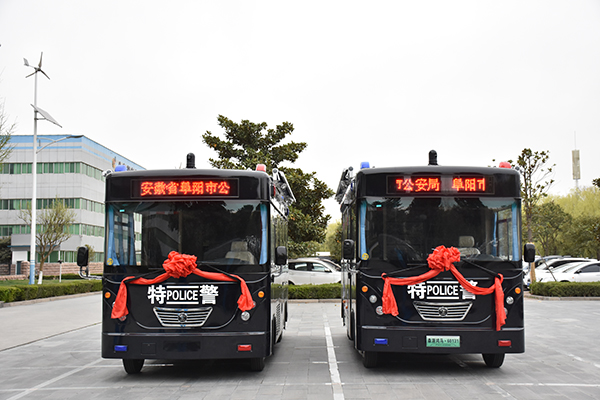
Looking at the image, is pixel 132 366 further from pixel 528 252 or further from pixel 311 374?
pixel 528 252

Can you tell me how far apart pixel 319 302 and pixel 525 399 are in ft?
55.8

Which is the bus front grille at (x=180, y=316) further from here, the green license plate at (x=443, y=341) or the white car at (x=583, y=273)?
the white car at (x=583, y=273)

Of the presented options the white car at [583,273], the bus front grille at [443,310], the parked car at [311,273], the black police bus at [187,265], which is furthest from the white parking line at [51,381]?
the white car at [583,273]

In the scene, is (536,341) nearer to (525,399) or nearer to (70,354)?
(525,399)

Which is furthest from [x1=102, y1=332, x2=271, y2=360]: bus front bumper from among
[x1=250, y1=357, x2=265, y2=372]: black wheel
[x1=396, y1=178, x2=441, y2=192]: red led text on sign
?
[x1=396, y1=178, x2=441, y2=192]: red led text on sign

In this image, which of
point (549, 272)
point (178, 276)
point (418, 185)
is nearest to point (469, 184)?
point (418, 185)

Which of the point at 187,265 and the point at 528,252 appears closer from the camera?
the point at 187,265

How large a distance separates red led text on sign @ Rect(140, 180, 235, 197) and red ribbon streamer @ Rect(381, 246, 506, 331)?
8.15 feet

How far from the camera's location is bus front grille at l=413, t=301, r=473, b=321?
26.1ft

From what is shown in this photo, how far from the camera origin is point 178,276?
25.3 feet

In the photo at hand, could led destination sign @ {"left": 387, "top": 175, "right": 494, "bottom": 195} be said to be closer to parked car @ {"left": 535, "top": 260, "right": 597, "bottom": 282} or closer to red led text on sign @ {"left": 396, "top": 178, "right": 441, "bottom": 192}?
red led text on sign @ {"left": 396, "top": 178, "right": 441, "bottom": 192}

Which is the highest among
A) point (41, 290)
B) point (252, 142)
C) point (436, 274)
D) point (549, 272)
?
point (252, 142)

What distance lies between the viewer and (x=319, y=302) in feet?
77.4

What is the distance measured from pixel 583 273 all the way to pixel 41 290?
932 inches
